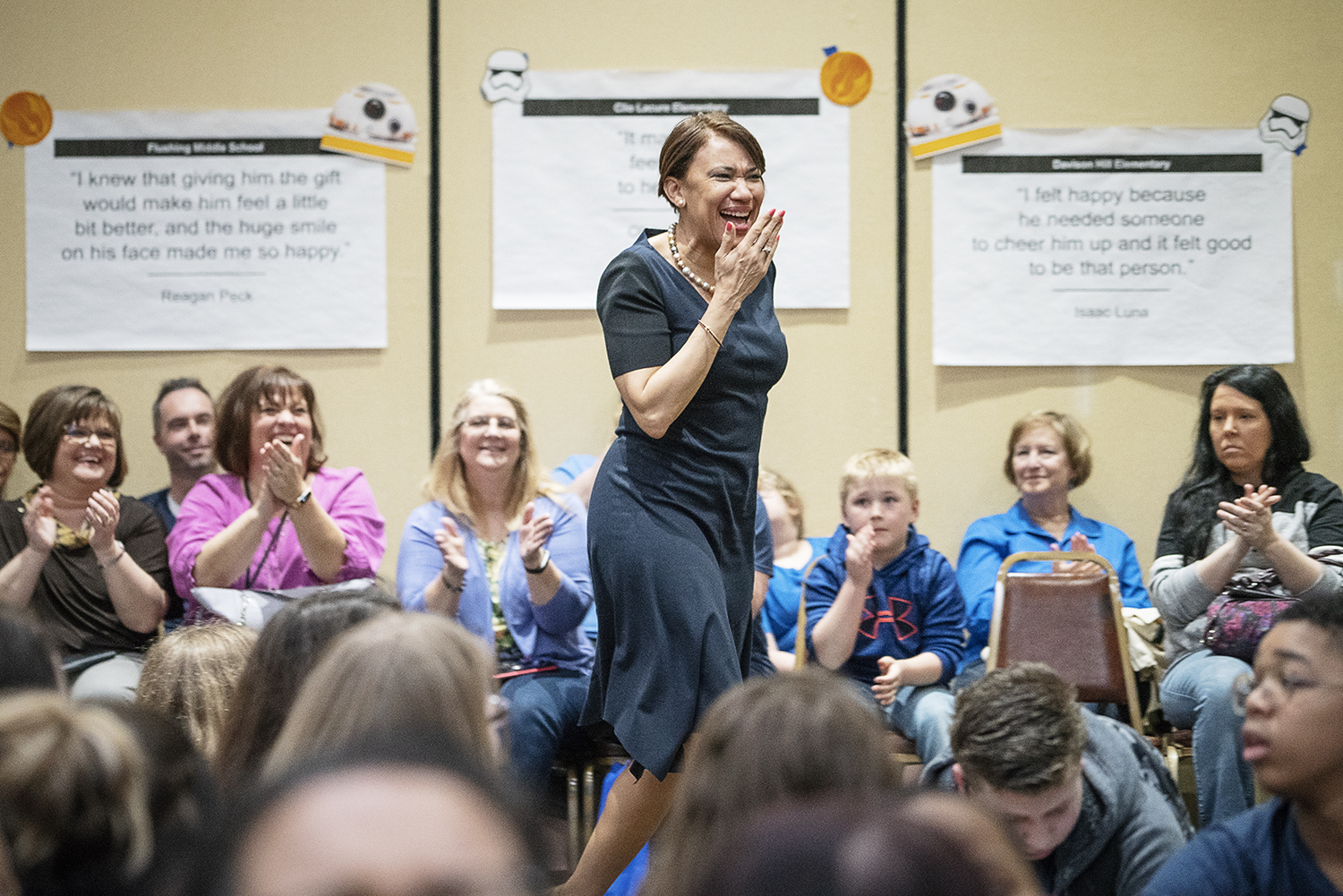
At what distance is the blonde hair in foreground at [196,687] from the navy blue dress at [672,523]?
23.8 inches

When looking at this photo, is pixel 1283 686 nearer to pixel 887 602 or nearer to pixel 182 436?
pixel 887 602

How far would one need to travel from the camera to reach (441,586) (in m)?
3.18

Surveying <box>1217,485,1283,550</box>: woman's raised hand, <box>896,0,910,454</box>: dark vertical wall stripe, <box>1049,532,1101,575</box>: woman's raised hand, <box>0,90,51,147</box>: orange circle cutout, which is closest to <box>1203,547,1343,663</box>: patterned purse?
<box>1217,485,1283,550</box>: woman's raised hand

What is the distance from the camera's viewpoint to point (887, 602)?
132 inches

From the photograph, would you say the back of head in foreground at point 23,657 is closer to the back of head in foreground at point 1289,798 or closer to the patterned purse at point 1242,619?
the back of head in foreground at point 1289,798

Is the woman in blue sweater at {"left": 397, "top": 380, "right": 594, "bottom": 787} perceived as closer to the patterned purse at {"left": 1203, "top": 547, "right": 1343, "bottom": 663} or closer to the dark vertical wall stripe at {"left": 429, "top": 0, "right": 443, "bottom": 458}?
the dark vertical wall stripe at {"left": 429, "top": 0, "right": 443, "bottom": 458}

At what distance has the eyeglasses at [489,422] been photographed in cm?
344

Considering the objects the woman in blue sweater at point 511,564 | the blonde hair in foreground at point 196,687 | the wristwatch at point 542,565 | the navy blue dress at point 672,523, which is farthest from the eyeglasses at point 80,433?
the navy blue dress at point 672,523

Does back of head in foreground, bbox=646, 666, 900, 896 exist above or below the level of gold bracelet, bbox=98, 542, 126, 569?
above

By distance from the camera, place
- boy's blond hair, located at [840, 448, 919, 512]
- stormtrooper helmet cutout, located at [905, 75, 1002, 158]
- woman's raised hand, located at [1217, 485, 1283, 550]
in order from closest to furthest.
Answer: woman's raised hand, located at [1217, 485, 1283, 550] → boy's blond hair, located at [840, 448, 919, 512] → stormtrooper helmet cutout, located at [905, 75, 1002, 158]

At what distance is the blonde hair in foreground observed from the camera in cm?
196

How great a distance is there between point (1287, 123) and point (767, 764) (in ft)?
11.7

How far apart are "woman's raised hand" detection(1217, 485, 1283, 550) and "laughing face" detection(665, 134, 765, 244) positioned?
61.0 inches

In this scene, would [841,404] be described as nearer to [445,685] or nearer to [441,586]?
[441,586]
